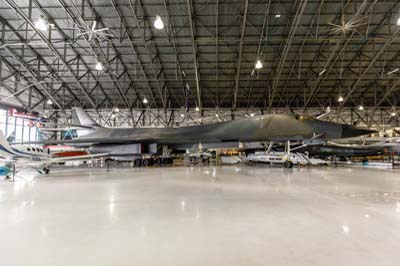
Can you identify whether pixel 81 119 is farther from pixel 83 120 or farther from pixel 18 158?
pixel 18 158

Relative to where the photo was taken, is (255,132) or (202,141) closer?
(255,132)

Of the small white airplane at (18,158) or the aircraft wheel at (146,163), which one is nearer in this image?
the small white airplane at (18,158)

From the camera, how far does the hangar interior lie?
2504 mm

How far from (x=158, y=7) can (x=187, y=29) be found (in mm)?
2756

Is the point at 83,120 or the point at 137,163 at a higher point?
the point at 83,120

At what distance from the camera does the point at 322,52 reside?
1867 cm

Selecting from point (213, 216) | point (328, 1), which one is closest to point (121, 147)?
point (213, 216)

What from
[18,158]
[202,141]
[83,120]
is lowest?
[18,158]

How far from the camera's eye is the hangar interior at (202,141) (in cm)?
250

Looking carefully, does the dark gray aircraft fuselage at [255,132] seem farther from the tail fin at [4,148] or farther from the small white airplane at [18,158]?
the tail fin at [4,148]

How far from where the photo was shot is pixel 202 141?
1347 cm

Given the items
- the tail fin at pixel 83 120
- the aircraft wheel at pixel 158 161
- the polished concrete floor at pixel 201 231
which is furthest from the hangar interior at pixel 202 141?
the aircraft wheel at pixel 158 161

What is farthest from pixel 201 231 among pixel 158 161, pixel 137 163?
pixel 158 161

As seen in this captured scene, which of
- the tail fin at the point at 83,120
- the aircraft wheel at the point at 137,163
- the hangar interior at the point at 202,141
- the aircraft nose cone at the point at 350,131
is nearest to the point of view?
the hangar interior at the point at 202,141
